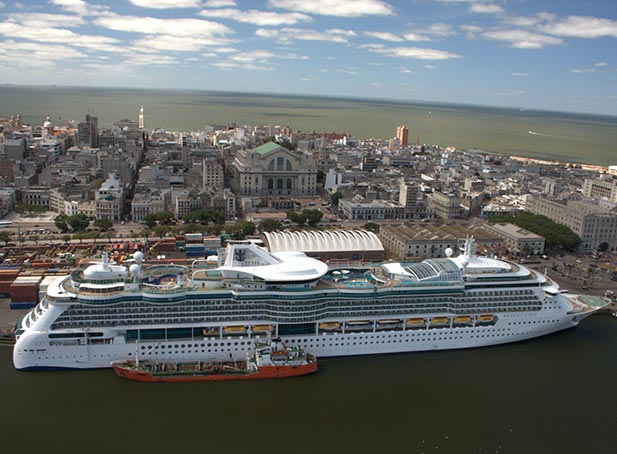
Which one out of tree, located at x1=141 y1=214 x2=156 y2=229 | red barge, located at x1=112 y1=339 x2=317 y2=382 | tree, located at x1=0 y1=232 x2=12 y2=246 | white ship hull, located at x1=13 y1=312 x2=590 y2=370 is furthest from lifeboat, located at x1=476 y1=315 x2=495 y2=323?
tree, located at x1=0 y1=232 x2=12 y2=246

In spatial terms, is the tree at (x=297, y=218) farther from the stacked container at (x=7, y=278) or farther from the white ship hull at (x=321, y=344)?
the white ship hull at (x=321, y=344)

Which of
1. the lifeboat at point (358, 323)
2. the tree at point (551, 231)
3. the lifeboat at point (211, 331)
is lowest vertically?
the lifeboat at point (211, 331)

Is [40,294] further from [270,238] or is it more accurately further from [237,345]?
[270,238]

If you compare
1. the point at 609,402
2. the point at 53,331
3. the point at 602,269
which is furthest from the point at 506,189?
the point at 53,331

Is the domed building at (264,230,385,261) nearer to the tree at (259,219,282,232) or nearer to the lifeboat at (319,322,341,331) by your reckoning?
the tree at (259,219,282,232)

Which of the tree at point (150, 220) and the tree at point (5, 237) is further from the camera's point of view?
the tree at point (150, 220)

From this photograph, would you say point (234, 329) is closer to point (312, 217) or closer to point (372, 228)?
point (372, 228)

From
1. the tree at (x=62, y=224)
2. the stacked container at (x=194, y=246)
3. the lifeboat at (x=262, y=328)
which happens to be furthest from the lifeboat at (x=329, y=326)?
the tree at (x=62, y=224)
